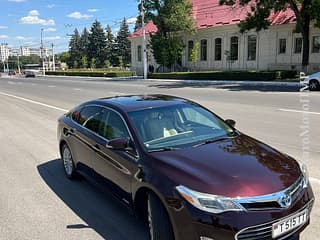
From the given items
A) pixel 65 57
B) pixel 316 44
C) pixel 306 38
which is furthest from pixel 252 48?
pixel 65 57

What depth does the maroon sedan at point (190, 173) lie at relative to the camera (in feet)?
9.61

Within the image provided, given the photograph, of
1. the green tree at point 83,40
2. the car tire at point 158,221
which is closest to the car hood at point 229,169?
the car tire at point 158,221

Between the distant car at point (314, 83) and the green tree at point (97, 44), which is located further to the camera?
the green tree at point (97, 44)

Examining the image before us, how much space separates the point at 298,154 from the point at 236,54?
3753 cm

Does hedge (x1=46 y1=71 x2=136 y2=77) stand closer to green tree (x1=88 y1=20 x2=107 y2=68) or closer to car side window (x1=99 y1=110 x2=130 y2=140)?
green tree (x1=88 y1=20 x2=107 y2=68)

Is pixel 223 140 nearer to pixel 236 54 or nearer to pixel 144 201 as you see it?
pixel 144 201

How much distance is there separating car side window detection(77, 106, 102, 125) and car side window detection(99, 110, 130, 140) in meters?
0.41

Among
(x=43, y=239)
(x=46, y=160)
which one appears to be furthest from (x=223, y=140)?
(x=46, y=160)

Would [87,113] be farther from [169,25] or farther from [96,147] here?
[169,25]

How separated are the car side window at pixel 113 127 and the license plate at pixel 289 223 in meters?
1.90

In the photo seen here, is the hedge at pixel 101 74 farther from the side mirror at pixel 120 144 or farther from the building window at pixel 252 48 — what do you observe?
Answer: the side mirror at pixel 120 144

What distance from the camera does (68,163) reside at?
236 inches

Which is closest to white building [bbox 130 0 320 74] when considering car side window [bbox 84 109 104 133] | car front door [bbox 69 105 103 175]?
car front door [bbox 69 105 103 175]

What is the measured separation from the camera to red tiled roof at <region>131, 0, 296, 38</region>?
1477 inches
